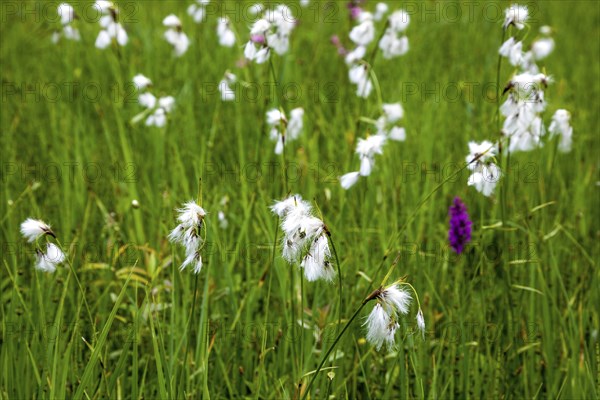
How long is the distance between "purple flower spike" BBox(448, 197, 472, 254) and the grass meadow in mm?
66

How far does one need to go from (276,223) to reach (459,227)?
618 mm

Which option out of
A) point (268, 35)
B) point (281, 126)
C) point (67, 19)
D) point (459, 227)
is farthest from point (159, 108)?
point (459, 227)

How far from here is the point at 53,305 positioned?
90.6 inches

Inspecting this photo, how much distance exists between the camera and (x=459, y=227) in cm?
243

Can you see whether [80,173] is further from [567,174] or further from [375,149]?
[567,174]

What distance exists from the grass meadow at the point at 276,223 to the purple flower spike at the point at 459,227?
0.22 ft

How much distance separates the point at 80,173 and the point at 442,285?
62.3 inches

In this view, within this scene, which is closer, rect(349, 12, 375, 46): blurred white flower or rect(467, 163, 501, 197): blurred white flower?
rect(467, 163, 501, 197): blurred white flower

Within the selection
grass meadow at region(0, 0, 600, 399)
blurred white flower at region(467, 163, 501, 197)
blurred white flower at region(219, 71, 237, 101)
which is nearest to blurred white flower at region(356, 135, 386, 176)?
grass meadow at region(0, 0, 600, 399)

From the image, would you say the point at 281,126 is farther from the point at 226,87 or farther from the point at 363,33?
the point at 226,87

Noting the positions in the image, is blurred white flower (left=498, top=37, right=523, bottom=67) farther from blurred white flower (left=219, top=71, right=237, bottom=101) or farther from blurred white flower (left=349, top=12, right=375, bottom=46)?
blurred white flower (left=219, top=71, right=237, bottom=101)

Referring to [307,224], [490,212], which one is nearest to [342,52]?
[490,212]

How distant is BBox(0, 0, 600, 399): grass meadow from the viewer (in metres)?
2.03

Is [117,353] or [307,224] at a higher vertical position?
[307,224]
